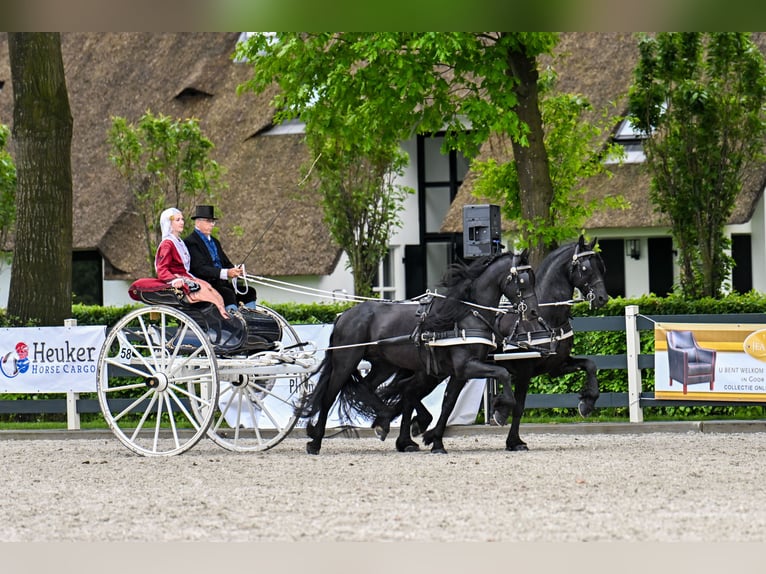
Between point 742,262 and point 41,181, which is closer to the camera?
point 41,181

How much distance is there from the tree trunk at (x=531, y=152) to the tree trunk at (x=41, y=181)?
→ 6.32 meters

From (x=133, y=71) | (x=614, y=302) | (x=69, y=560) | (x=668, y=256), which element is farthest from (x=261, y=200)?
(x=69, y=560)

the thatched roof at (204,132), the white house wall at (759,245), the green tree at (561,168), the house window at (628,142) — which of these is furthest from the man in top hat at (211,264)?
the house window at (628,142)

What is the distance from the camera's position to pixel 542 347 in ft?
46.1

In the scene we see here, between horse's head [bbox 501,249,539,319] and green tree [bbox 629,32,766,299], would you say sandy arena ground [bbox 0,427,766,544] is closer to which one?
horse's head [bbox 501,249,539,319]

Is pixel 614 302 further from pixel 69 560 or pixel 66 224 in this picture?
pixel 69 560

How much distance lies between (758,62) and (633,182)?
6521mm

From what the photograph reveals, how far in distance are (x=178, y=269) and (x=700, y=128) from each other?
1052 cm

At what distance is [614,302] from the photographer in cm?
1834

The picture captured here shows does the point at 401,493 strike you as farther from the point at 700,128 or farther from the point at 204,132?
the point at 204,132

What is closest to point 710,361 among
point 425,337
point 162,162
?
point 425,337

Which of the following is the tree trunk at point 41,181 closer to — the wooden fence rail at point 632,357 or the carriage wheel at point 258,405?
the carriage wheel at point 258,405

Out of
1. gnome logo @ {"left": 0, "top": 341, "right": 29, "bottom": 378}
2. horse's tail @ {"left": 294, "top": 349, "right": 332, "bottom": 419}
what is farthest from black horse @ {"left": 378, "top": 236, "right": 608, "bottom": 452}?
gnome logo @ {"left": 0, "top": 341, "right": 29, "bottom": 378}

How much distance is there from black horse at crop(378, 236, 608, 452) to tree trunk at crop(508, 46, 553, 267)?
15.2 ft
